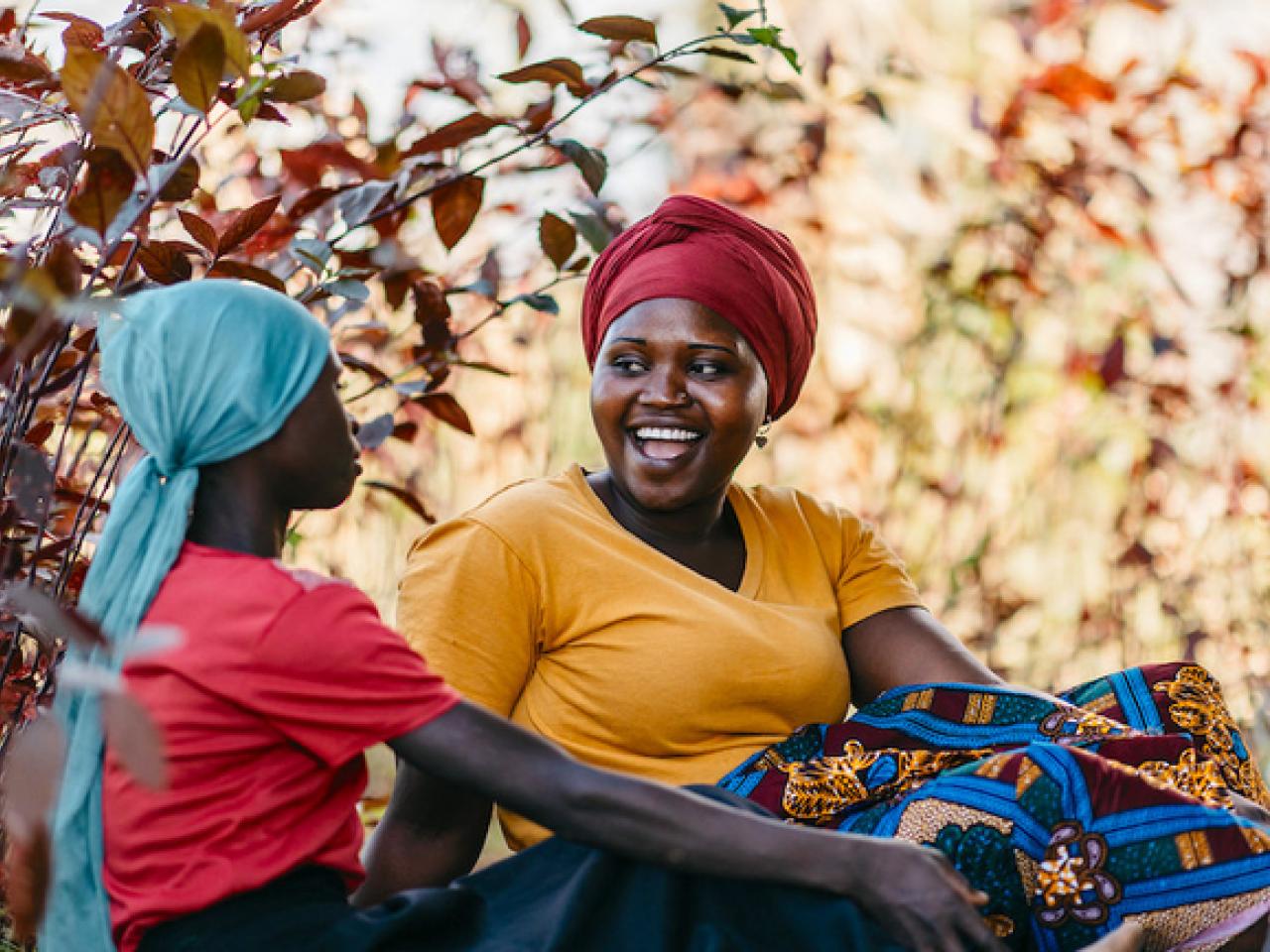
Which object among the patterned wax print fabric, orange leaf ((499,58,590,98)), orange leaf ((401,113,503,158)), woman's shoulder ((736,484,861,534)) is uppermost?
orange leaf ((499,58,590,98))

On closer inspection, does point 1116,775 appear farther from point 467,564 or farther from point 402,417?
point 402,417

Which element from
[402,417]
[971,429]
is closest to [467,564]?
[402,417]

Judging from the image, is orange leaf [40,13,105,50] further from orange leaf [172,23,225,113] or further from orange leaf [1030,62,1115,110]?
orange leaf [1030,62,1115,110]

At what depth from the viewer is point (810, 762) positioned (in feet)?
7.61

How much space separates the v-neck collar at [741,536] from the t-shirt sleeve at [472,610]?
226 millimetres

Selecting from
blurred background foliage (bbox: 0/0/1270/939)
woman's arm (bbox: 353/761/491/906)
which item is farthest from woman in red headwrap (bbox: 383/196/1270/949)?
blurred background foliage (bbox: 0/0/1270/939)

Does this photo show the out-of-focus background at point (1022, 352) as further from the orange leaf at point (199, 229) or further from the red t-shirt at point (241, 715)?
the red t-shirt at point (241, 715)

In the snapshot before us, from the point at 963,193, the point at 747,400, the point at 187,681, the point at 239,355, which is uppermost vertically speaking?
the point at 963,193

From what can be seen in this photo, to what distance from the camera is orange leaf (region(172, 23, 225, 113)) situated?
1767 mm

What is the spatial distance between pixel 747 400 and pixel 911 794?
28.5 inches

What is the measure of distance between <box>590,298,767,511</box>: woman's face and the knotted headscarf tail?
77cm

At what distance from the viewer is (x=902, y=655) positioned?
267 centimetres

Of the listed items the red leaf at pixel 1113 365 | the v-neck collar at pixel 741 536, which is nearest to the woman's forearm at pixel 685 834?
the v-neck collar at pixel 741 536

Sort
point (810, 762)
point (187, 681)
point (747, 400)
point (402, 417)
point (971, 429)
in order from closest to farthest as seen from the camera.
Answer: point (187, 681) < point (810, 762) < point (747, 400) < point (402, 417) < point (971, 429)
